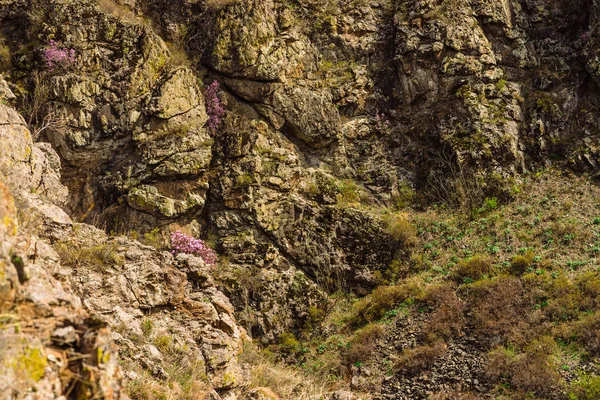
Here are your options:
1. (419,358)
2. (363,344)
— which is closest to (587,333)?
(419,358)

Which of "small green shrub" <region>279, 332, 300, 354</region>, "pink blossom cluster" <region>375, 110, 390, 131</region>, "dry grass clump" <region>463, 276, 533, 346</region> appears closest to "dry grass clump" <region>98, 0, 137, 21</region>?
"pink blossom cluster" <region>375, 110, 390, 131</region>

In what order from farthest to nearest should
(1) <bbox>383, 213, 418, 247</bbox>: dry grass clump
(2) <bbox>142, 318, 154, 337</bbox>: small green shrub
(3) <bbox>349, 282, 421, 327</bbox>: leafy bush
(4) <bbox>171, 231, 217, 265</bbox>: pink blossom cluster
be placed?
(1) <bbox>383, 213, 418, 247</bbox>: dry grass clump → (4) <bbox>171, 231, 217, 265</bbox>: pink blossom cluster → (3) <bbox>349, 282, 421, 327</bbox>: leafy bush → (2) <bbox>142, 318, 154, 337</bbox>: small green shrub

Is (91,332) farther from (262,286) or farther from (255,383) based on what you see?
(262,286)

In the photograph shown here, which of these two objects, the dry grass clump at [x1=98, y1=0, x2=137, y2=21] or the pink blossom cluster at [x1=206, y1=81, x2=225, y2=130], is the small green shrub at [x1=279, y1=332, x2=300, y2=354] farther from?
the dry grass clump at [x1=98, y1=0, x2=137, y2=21]

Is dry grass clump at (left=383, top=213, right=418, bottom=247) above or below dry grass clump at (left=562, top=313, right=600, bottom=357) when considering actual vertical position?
above

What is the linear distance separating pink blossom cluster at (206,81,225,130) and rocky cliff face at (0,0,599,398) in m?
0.15

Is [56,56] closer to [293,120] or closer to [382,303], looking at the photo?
[293,120]

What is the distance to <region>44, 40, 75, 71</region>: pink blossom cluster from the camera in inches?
731

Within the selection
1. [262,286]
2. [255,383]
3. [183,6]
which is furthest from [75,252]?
[183,6]

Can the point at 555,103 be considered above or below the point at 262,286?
above

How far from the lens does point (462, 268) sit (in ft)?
54.7

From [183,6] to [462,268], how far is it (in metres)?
17.4

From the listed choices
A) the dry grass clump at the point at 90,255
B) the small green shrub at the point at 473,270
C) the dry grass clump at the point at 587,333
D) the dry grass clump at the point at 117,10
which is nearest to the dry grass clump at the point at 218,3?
the dry grass clump at the point at 117,10

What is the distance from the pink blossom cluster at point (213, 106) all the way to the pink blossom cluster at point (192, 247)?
5140 mm
